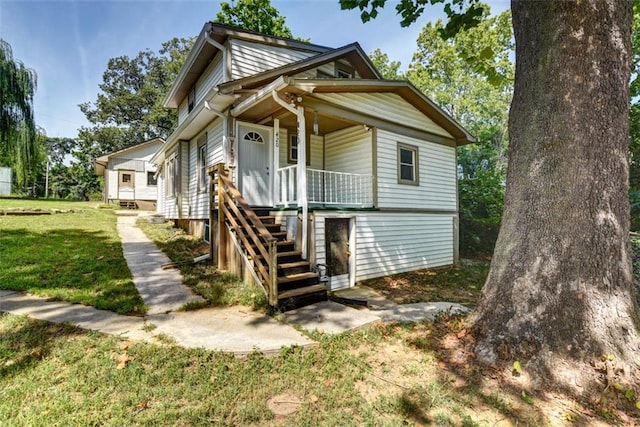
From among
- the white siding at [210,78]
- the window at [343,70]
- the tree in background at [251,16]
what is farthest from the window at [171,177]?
the tree in background at [251,16]

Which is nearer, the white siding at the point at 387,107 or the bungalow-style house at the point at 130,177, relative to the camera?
the white siding at the point at 387,107

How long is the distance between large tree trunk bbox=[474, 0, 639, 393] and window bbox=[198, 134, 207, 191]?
8117mm

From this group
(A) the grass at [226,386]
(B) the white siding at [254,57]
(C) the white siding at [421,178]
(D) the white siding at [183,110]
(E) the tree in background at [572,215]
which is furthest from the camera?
(D) the white siding at [183,110]

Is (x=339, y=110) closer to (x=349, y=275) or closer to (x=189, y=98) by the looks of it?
(x=349, y=275)

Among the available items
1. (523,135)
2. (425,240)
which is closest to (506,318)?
(523,135)

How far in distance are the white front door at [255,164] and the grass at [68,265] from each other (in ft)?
10.1

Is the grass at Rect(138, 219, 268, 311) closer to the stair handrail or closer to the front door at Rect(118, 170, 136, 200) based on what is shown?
the stair handrail

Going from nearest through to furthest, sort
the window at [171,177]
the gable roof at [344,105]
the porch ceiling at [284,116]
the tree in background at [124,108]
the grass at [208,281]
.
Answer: the grass at [208,281]
the gable roof at [344,105]
the porch ceiling at [284,116]
the window at [171,177]
the tree in background at [124,108]

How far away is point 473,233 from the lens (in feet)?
40.8

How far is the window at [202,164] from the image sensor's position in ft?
30.0

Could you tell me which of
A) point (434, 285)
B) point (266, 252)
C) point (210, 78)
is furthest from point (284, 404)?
point (210, 78)

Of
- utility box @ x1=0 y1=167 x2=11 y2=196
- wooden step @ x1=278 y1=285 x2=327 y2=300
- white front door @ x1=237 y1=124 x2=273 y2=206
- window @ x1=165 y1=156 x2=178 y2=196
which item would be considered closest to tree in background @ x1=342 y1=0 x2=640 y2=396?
wooden step @ x1=278 y1=285 x2=327 y2=300

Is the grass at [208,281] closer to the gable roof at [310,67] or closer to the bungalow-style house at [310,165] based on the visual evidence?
the bungalow-style house at [310,165]

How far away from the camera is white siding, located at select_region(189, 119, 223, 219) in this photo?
26.5 feet
